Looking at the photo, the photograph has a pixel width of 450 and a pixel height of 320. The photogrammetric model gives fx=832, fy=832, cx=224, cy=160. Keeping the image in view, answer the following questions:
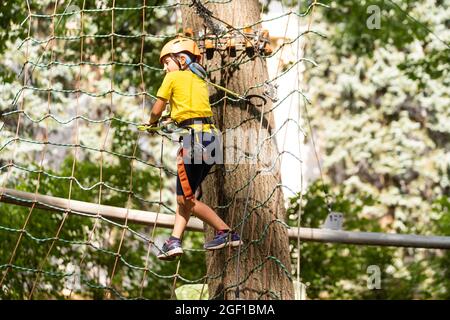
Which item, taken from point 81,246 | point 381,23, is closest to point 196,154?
point 81,246

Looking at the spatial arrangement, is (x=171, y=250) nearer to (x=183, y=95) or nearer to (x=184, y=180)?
(x=184, y=180)

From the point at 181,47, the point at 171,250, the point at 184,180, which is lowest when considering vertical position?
the point at 171,250

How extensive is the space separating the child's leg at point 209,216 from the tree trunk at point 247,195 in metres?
0.08

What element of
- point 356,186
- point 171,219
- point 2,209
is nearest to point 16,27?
point 2,209

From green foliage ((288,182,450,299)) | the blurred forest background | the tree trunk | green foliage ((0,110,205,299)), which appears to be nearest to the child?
the tree trunk

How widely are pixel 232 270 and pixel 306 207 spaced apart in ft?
7.69

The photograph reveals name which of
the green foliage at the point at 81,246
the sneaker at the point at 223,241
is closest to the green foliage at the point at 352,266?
the green foliage at the point at 81,246

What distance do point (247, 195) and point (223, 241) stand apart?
190 mm

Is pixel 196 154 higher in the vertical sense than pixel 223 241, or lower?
higher

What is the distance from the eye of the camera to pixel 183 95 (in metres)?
2.83

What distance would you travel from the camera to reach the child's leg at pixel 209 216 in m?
2.81

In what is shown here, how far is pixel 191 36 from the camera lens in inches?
122

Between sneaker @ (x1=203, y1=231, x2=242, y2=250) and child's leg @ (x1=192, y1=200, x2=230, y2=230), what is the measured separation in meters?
0.02

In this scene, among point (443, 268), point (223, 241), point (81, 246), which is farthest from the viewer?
point (443, 268)
